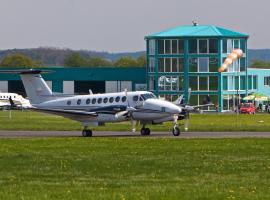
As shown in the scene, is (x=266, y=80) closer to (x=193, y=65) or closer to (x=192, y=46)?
(x=193, y=65)

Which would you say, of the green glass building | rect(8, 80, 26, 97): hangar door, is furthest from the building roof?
rect(8, 80, 26, 97): hangar door

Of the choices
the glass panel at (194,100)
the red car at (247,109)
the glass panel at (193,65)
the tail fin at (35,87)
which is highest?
the glass panel at (193,65)

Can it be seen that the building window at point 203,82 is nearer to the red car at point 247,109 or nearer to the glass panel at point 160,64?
the glass panel at point 160,64

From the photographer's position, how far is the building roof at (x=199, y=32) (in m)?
130

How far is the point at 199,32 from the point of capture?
131 m

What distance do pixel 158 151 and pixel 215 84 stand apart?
9153cm

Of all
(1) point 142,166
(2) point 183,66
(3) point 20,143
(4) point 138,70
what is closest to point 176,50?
(2) point 183,66

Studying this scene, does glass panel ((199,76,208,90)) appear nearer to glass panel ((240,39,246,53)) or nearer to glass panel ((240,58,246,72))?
glass panel ((240,58,246,72))

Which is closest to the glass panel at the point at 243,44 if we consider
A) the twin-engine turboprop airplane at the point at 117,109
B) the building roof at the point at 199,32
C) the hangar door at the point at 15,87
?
the building roof at the point at 199,32

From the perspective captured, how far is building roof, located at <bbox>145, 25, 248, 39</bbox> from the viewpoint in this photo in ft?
426

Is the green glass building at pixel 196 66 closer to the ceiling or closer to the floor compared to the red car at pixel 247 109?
closer to the ceiling

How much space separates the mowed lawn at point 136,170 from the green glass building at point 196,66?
83.6m

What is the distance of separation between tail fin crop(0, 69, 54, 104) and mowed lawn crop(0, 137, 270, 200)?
49.0 ft

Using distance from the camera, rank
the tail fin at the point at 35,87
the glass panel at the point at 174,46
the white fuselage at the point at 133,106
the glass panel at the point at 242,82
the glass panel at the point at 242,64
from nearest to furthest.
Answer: the white fuselage at the point at 133,106 < the tail fin at the point at 35,87 < the glass panel at the point at 174,46 < the glass panel at the point at 242,64 < the glass panel at the point at 242,82
